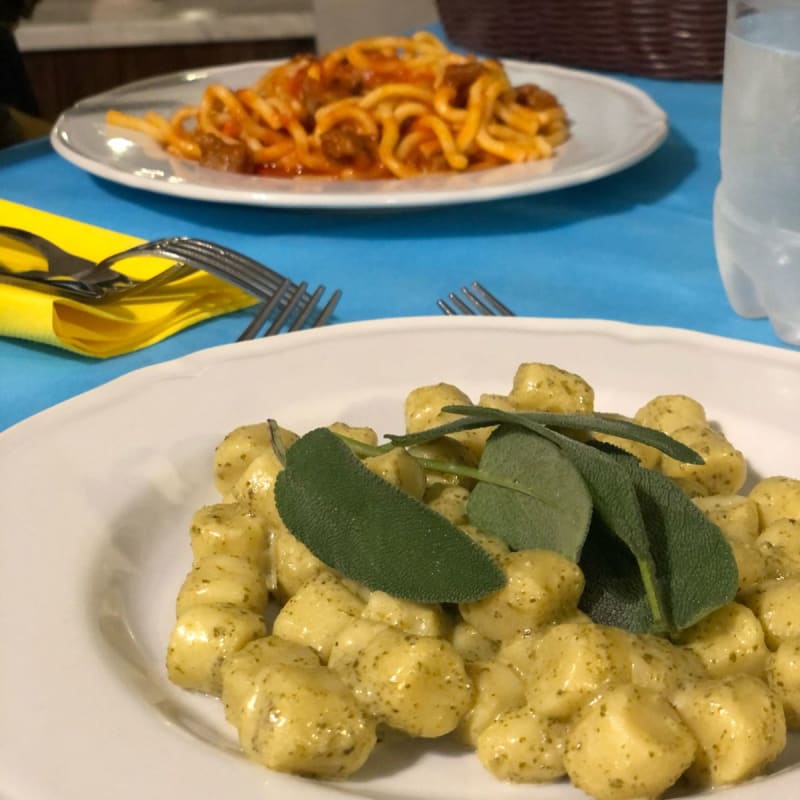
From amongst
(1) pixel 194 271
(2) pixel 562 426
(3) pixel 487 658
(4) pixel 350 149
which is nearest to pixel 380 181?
(4) pixel 350 149

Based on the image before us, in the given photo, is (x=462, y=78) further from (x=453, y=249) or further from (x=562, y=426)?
(x=562, y=426)

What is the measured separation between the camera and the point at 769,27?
136cm

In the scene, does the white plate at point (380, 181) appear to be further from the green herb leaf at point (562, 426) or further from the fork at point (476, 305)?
the green herb leaf at point (562, 426)

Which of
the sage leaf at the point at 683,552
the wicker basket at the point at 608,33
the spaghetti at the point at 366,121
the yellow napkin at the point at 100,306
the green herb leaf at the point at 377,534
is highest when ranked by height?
the green herb leaf at the point at 377,534

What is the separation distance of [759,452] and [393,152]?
0.98 meters

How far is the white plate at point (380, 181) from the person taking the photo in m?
1.66

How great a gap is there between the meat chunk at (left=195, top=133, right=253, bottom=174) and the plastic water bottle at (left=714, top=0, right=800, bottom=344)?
790 mm

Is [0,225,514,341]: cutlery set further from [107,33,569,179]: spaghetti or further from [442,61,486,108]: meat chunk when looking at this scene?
[442,61,486,108]: meat chunk

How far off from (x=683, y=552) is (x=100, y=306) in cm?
85

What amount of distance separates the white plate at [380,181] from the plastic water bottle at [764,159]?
0.33 m

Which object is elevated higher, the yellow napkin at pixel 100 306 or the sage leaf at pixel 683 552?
the sage leaf at pixel 683 552

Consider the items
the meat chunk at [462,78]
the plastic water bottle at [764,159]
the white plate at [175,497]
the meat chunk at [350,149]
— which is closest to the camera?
the white plate at [175,497]

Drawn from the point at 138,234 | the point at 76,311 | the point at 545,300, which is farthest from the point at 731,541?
the point at 138,234

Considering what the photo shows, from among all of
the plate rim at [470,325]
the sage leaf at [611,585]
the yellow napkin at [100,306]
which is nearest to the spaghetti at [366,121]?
the yellow napkin at [100,306]
